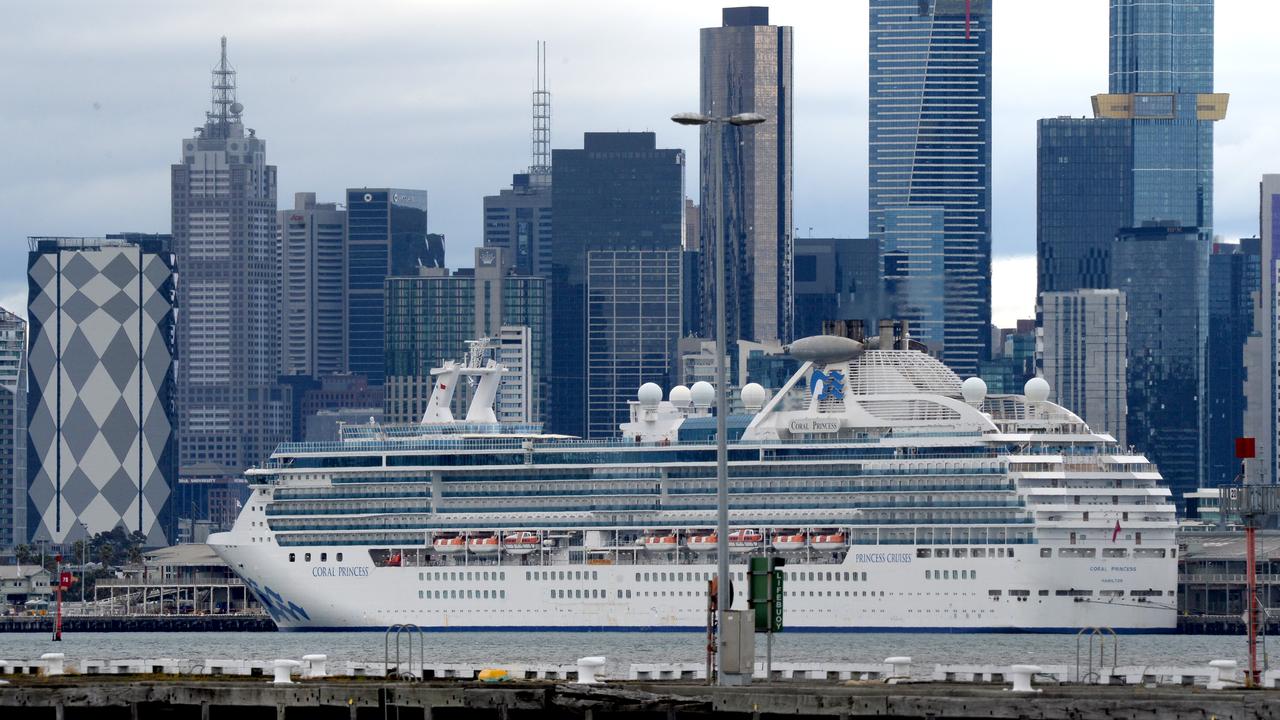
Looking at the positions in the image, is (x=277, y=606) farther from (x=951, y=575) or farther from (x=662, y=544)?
(x=951, y=575)

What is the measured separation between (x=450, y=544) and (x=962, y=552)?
20532mm

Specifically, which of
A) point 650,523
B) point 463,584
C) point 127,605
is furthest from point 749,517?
point 127,605

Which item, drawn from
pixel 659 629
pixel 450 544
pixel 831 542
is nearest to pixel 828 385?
pixel 831 542

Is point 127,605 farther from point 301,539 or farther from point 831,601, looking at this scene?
point 831,601

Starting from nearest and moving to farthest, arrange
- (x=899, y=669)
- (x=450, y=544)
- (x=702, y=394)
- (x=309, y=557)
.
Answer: (x=899, y=669) < (x=450, y=544) < (x=309, y=557) < (x=702, y=394)

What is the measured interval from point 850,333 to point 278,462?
24.8 meters

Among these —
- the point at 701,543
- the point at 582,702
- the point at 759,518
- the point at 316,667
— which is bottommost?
the point at 701,543

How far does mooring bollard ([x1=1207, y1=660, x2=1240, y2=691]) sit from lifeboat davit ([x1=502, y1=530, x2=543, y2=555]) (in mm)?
57944

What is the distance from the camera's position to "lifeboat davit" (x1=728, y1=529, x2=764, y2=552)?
4508 inches

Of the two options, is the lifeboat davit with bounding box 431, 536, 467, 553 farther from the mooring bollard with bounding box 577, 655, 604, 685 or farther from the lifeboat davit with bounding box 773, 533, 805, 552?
the mooring bollard with bounding box 577, 655, 604, 685

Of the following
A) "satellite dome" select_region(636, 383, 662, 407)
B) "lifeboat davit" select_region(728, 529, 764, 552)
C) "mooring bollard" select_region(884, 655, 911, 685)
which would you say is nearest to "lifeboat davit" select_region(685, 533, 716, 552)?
"lifeboat davit" select_region(728, 529, 764, 552)

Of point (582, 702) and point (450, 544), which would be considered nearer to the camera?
point (582, 702)

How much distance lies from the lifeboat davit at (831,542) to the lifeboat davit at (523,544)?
11.2 m

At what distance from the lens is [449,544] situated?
4653 inches
